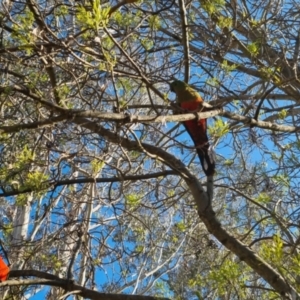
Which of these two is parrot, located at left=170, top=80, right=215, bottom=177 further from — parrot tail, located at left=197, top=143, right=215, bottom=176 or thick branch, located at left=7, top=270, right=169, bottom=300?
thick branch, located at left=7, top=270, right=169, bottom=300

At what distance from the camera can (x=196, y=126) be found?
9.59 ft

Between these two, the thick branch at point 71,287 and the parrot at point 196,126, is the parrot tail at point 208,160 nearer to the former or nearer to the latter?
the parrot at point 196,126

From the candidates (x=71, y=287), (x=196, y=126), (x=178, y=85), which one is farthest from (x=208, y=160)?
(x=71, y=287)

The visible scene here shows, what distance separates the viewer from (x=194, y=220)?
528 centimetres

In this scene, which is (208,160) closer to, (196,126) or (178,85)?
(196,126)

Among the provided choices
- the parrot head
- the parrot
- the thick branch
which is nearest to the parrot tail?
the parrot

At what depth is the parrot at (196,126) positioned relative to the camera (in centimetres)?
291

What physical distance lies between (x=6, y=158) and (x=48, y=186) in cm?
67

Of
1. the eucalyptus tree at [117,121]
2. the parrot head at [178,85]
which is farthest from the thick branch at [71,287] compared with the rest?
the parrot head at [178,85]

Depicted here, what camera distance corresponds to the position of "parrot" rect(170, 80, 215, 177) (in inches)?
115

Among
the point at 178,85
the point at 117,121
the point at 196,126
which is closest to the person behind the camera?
the point at 117,121

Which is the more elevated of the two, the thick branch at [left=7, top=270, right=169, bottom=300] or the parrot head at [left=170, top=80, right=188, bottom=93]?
the parrot head at [left=170, top=80, right=188, bottom=93]

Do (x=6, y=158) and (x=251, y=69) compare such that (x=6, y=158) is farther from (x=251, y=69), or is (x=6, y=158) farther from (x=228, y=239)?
(x=251, y=69)

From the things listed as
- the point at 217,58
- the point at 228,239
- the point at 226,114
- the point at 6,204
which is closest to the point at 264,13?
the point at 217,58
